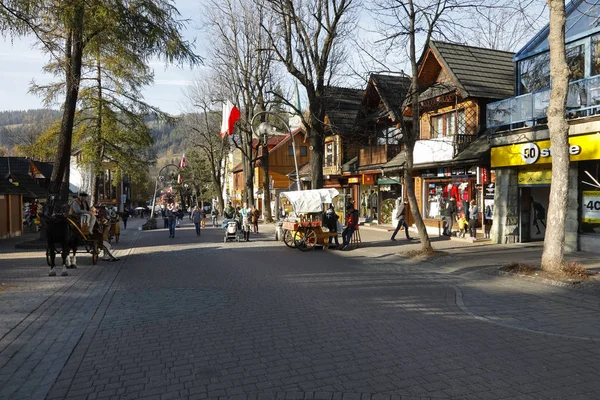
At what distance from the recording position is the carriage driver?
12875 millimetres

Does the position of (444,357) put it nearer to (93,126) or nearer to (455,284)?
(455,284)

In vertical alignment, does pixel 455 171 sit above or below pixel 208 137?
below

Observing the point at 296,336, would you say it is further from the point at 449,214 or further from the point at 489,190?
the point at 449,214

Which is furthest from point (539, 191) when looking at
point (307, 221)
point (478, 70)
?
point (307, 221)

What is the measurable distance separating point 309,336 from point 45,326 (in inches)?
151

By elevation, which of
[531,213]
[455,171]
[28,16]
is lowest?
[531,213]

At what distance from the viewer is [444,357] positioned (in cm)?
534

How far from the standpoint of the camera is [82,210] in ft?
42.8

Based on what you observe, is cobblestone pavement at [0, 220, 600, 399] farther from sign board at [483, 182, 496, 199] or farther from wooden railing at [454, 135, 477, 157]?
wooden railing at [454, 135, 477, 157]

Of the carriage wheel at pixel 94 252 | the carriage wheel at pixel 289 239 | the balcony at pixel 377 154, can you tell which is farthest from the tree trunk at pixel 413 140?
the balcony at pixel 377 154

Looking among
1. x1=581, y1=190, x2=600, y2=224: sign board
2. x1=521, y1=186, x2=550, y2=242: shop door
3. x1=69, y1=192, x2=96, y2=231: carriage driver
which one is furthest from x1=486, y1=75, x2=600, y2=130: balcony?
x1=69, y1=192, x2=96, y2=231: carriage driver

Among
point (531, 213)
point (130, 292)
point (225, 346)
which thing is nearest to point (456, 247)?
point (531, 213)

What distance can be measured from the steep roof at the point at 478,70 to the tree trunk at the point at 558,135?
7.53 m

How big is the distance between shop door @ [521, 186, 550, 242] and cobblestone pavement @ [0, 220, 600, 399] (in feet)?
19.7
